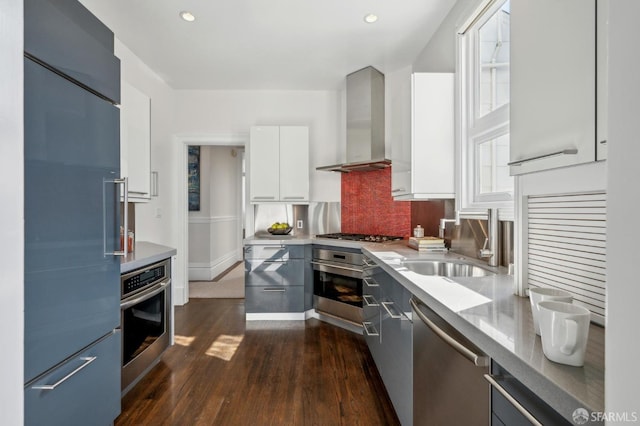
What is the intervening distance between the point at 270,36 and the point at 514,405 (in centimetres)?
299

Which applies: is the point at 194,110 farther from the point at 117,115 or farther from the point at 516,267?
the point at 516,267

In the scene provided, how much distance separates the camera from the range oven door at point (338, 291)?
10.1 ft

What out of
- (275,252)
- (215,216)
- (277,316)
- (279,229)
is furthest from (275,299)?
(215,216)

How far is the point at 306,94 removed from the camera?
4059 mm

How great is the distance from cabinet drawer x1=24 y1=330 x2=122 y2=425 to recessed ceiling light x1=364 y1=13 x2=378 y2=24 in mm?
2701

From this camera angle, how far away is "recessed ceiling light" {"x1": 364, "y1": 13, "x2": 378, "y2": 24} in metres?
2.49

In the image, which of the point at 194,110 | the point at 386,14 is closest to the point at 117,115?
the point at 386,14

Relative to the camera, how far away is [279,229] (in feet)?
12.3

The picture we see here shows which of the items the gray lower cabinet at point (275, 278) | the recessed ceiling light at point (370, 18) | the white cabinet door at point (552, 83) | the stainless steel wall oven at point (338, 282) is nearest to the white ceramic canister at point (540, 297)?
the white cabinet door at point (552, 83)

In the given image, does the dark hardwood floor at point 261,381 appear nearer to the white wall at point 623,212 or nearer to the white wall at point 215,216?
the white wall at point 623,212

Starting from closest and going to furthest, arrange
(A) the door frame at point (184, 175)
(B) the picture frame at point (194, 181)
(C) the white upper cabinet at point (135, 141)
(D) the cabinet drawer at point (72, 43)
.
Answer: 1. (D) the cabinet drawer at point (72, 43)
2. (C) the white upper cabinet at point (135, 141)
3. (A) the door frame at point (184, 175)
4. (B) the picture frame at point (194, 181)

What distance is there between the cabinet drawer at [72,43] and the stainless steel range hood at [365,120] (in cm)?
235

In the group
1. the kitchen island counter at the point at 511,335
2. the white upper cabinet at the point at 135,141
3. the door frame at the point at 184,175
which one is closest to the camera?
the kitchen island counter at the point at 511,335

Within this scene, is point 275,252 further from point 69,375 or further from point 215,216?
point 215,216
